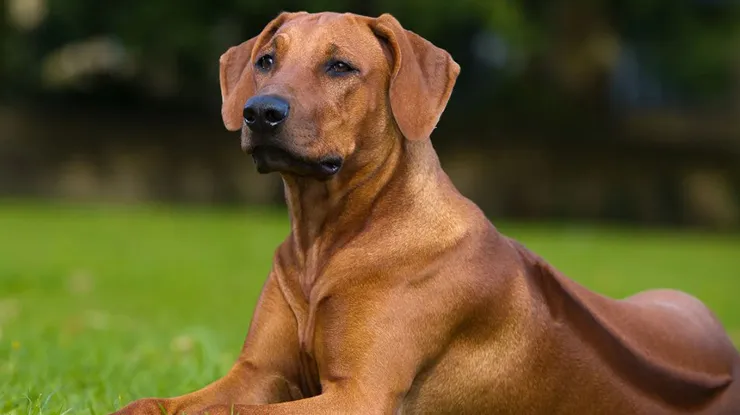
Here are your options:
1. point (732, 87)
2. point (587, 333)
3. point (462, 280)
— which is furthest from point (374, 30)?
point (732, 87)

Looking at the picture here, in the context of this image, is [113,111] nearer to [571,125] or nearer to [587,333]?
[571,125]

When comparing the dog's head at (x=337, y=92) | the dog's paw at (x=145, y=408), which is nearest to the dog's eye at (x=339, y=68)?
the dog's head at (x=337, y=92)

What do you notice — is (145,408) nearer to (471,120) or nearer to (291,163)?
(291,163)

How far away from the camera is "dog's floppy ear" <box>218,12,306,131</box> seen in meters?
4.65

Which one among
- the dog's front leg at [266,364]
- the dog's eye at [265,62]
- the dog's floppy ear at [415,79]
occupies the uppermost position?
the dog's eye at [265,62]

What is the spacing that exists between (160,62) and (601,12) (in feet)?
28.3

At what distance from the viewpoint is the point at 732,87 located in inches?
1072

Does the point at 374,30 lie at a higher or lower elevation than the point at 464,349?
higher

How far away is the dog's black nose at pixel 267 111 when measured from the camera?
4.09 m

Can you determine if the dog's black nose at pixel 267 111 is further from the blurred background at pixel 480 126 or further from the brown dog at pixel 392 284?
the blurred background at pixel 480 126

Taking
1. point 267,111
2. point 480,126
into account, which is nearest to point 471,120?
point 480,126

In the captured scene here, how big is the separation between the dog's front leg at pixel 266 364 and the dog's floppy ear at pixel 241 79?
0.71 metres

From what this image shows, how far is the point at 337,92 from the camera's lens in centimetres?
427

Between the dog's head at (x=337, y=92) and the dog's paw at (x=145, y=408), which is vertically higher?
the dog's head at (x=337, y=92)
